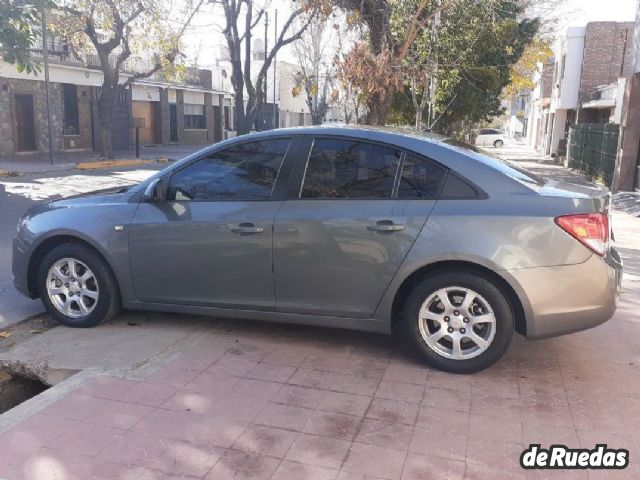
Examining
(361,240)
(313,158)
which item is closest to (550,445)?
(361,240)

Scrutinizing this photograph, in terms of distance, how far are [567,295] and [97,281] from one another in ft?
11.7

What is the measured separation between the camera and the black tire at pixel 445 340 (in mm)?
4078

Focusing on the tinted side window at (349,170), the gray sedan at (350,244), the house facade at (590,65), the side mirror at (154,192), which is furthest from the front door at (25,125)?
the tinted side window at (349,170)

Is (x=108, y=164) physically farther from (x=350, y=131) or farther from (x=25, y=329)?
(x=350, y=131)

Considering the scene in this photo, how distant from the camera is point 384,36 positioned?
910 centimetres

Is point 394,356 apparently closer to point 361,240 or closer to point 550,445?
point 361,240

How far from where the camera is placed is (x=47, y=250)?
5.14 meters

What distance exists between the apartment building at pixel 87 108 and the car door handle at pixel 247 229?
21.4 m

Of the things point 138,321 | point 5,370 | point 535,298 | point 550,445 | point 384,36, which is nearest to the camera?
point 550,445

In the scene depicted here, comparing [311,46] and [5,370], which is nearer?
[5,370]

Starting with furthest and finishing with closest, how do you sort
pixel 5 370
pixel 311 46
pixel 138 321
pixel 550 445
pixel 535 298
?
pixel 311 46 → pixel 138 321 → pixel 5 370 → pixel 535 298 → pixel 550 445

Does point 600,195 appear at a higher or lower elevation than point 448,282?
higher

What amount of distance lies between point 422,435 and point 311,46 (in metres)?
36.4

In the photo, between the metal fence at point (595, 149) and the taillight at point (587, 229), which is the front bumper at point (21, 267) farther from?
the metal fence at point (595, 149)
